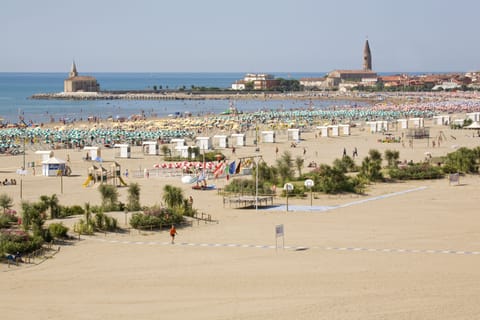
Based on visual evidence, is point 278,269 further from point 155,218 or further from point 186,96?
point 186,96

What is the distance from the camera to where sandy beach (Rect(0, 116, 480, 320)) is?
1348 cm

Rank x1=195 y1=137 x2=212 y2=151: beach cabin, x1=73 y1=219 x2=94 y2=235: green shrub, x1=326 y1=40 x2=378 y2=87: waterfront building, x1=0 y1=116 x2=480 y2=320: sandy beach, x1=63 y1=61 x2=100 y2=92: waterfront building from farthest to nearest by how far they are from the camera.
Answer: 1. x1=326 y1=40 x2=378 y2=87: waterfront building
2. x1=63 y1=61 x2=100 y2=92: waterfront building
3. x1=195 y1=137 x2=212 y2=151: beach cabin
4. x1=73 y1=219 x2=94 y2=235: green shrub
5. x1=0 y1=116 x2=480 y2=320: sandy beach

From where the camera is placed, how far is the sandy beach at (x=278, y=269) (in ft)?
44.2

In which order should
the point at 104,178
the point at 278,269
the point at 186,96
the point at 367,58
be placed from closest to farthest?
the point at 278,269 < the point at 104,178 < the point at 186,96 < the point at 367,58

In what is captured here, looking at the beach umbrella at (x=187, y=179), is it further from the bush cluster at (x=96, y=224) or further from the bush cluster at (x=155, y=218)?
the bush cluster at (x=96, y=224)

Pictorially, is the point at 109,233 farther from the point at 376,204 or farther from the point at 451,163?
the point at 451,163

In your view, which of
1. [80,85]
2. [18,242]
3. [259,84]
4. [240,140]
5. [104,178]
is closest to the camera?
[18,242]

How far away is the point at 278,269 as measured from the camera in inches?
632

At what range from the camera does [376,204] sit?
2472 cm

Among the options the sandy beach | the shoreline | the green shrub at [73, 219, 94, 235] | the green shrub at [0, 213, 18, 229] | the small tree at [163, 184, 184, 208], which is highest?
the shoreline

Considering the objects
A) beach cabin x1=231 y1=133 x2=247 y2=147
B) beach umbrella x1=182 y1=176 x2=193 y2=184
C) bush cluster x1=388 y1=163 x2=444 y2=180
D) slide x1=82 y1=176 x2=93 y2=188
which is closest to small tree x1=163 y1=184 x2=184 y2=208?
beach umbrella x1=182 y1=176 x2=193 y2=184

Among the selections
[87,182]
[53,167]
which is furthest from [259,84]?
[87,182]

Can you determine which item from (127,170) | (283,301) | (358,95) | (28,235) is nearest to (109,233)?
(28,235)

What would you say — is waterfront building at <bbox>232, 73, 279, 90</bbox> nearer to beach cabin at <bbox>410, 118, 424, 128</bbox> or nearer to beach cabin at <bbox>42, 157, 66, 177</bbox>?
beach cabin at <bbox>410, 118, 424, 128</bbox>
